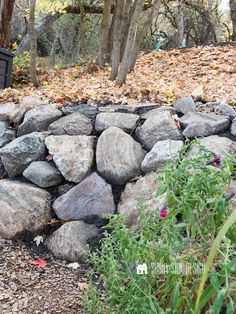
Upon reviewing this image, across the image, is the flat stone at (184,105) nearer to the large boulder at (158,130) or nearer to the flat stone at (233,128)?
the large boulder at (158,130)

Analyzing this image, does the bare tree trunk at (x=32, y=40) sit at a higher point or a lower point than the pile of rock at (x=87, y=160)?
higher

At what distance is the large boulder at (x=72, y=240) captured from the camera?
265 cm

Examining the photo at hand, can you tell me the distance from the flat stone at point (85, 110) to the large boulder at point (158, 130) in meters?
0.50

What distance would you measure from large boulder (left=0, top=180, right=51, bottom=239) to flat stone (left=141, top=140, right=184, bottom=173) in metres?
0.80

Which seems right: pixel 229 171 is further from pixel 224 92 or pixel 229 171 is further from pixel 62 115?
pixel 224 92

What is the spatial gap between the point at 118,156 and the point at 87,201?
42cm

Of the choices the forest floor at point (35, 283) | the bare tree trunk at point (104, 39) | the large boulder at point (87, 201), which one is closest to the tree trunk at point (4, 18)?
the bare tree trunk at point (104, 39)

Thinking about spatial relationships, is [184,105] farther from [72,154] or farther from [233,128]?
[72,154]

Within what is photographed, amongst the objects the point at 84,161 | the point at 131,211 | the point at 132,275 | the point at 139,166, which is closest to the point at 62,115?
the point at 84,161

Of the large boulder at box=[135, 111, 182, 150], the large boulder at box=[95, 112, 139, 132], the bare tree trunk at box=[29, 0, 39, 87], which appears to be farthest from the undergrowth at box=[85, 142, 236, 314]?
the bare tree trunk at box=[29, 0, 39, 87]

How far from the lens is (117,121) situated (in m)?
3.30

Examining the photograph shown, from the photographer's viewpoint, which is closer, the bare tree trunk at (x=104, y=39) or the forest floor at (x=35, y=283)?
the forest floor at (x=35, y=283)

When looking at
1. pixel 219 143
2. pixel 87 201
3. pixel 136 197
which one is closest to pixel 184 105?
pixel 219 143

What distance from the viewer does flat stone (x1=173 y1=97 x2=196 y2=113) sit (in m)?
3.37
